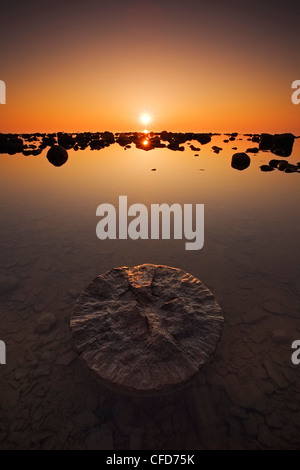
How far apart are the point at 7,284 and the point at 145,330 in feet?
8.48

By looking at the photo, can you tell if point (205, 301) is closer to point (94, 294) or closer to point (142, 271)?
point (142, 271)

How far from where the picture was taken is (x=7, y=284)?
11.5 ft

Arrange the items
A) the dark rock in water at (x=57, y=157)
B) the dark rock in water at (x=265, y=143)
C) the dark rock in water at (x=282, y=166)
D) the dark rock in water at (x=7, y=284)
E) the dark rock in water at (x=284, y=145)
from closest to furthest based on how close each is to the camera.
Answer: the dark rock in water at (x=7, y=284), the dark rock in water at (x=282, y=166), the dark rock in water at (x=57, y=157), the dark rock in water at (x=284, y=145), the dark rock in water at (x=265, y=143)

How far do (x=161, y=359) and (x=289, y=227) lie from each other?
4838mm

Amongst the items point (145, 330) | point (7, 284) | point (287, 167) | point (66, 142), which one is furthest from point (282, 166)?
point (66, 142)

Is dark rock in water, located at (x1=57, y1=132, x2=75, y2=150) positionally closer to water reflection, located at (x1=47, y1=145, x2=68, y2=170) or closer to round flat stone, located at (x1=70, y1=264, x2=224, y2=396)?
water reflection, located at (x1=47, y1=145, x2=68, y2=170)

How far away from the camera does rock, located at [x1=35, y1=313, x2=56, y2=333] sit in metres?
2.88

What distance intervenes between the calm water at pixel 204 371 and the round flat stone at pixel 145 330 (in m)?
0.36

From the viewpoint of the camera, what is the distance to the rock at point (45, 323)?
Result: 2.88m

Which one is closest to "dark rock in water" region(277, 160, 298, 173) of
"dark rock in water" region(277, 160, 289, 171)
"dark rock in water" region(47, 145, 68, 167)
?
"dark rock in water" region(277, 160, 289, 171)

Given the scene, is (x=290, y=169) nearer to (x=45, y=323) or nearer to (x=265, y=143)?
(x=265, y=143)

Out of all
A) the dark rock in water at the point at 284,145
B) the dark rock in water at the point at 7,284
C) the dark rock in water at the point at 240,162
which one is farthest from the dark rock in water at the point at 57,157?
the dark rock in water at the point at 284,145

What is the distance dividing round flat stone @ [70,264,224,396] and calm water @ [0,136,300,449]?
1.17 feet

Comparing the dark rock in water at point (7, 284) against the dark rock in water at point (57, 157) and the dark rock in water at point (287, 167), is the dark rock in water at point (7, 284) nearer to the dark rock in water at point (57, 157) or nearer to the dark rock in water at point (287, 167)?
the dark rock in water at point (57, 157)
